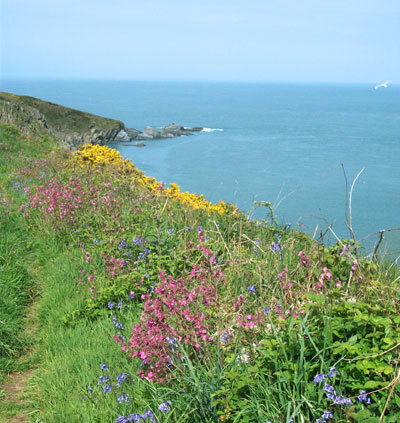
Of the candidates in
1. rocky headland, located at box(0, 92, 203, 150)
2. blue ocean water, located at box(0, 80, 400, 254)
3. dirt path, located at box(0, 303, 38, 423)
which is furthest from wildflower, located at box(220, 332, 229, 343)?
rocky headland, located at box(0, 92, 203, 150)

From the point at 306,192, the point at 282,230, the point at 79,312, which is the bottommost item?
the point at 306,192

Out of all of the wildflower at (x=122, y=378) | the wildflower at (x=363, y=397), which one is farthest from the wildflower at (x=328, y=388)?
the wildflower at (x=122, y=378)

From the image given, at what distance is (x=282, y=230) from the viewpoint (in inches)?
240

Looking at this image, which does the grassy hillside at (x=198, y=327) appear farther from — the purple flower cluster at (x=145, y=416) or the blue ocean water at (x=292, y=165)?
the blue ocean water at (x=292, y=165)

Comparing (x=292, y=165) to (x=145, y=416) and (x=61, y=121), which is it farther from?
(x=145, y=416)

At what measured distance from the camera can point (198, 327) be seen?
3.19m

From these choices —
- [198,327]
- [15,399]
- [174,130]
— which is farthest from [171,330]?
[174,130]

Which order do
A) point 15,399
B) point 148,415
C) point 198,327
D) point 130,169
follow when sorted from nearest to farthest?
1. point 148,415
2. point 198,327
3. point 15,399
4. point 130,169

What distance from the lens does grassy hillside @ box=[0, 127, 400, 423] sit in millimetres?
2514

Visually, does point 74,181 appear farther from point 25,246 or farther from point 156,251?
point 156,251

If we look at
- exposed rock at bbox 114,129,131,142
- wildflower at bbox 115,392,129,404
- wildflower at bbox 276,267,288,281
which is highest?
wildflower at bbox 276,267,288,281

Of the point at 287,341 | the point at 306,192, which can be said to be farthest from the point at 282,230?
the point at 306,192

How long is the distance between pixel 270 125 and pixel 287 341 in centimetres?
9393

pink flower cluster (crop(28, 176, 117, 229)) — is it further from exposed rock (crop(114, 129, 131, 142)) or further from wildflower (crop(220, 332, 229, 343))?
exposed rock (crop(114, 129, 131, 142))
